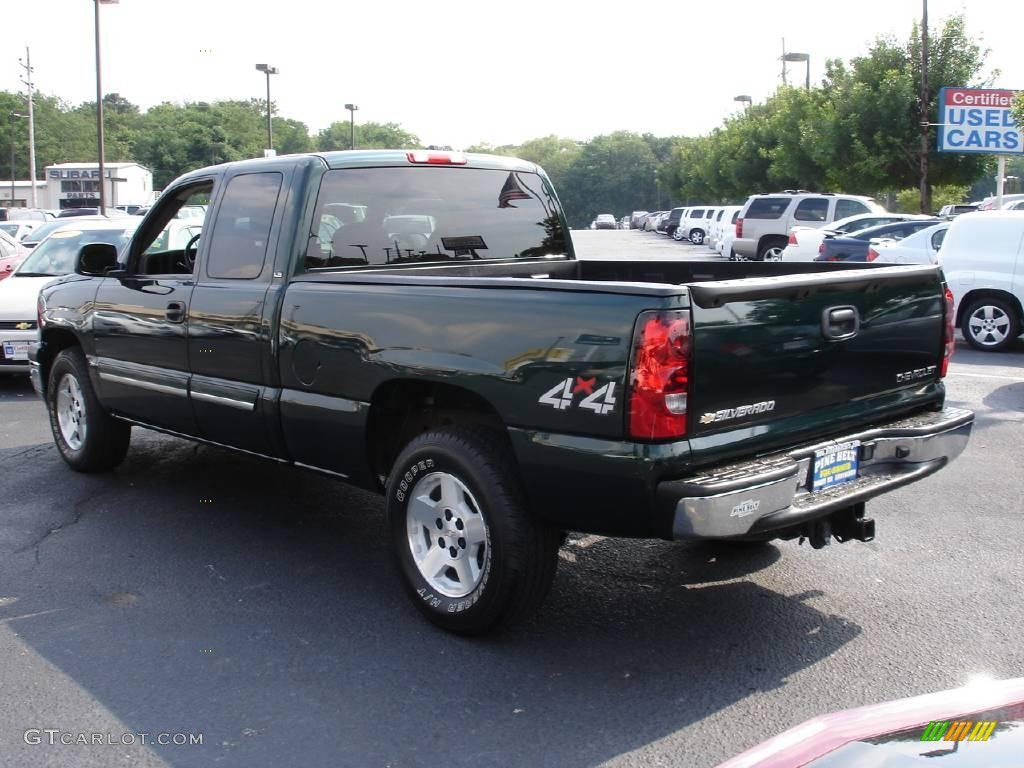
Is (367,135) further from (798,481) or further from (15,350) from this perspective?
(798,481)

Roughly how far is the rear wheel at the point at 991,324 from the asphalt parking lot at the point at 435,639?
749cm

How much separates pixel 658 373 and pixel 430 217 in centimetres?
225

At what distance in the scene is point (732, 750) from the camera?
338 cm

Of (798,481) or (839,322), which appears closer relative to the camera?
(798,481)

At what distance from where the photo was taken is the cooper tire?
6.73 meters

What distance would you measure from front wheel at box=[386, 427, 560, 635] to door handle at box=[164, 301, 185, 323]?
1839 millimetres

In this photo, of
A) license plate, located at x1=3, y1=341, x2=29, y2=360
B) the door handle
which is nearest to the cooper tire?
the door handle

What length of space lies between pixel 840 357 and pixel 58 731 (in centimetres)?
314

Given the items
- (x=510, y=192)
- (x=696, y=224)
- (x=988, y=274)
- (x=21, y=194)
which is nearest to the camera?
(x=510, y=192)

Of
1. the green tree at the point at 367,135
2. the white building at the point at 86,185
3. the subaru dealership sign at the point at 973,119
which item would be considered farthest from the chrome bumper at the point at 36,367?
the green tree at the point at 367,135

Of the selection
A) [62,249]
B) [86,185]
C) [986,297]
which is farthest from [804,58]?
[86,185]

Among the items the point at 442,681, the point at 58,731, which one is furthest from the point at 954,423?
the point at 58,731

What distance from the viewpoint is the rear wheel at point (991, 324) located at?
12.9 meters

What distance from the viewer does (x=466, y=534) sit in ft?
13.8
